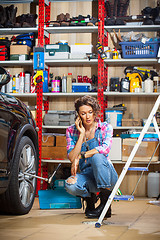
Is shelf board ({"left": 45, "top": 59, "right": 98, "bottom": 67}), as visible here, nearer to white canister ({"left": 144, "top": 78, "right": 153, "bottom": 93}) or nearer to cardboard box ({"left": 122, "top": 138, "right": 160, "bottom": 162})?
white canister ({"left": 144, "top": 78, "right": 153, "bottom": 93})

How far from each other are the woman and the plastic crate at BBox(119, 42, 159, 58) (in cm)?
255

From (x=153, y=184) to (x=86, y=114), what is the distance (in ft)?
8.96

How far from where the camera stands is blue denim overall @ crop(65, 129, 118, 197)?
11.0 feet

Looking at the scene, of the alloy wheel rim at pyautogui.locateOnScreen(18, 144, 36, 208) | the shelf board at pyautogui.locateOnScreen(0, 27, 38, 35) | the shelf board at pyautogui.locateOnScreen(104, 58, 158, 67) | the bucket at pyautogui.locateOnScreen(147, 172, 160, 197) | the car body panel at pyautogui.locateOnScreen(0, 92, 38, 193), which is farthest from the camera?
the shelf board at pyautogui.locateOnScreen(0, 27, 38, 35)

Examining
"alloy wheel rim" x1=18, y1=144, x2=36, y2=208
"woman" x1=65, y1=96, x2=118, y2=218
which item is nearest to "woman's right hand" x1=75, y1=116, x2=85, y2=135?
"woman" x1=65, y1=96, x2=118, y2=218

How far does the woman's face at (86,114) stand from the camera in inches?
140

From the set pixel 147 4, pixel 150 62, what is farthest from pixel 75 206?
pixel 147 4

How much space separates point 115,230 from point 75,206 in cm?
135

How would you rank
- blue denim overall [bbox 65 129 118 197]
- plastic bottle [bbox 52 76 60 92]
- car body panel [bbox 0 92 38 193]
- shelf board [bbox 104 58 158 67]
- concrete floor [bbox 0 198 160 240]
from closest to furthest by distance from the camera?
concrete floor [bbox 0 198 160 240]
car body panel [bbox 0 92 38 193]
blue denim overall [bbox 65 129 118 197]
shelf board [bbox 104 58 158 67]
plastic bottle [bbox 52 76 60 92]

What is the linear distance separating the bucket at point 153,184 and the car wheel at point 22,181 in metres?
2.46

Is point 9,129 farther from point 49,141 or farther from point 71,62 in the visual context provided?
point 71,62

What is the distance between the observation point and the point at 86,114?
3570 mm

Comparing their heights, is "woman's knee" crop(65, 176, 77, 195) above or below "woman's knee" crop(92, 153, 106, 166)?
below

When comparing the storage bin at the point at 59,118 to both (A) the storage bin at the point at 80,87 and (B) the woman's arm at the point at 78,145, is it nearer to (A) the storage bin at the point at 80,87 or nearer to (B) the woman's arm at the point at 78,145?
(A) the storage bin at the point at 80,87
